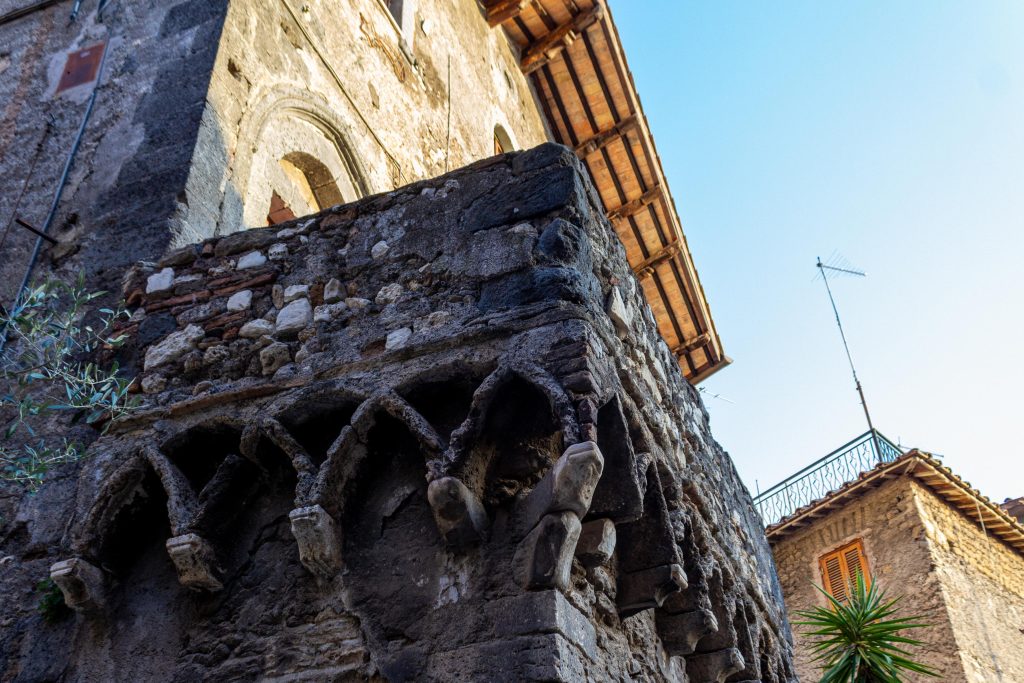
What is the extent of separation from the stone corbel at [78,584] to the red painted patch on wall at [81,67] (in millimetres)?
2927

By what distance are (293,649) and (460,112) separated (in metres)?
6.60

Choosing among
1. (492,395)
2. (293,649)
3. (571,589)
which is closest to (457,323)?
(492,395)

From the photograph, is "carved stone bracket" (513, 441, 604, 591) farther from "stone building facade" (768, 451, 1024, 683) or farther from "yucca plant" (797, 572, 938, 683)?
"stone building facade" (768, 451, 1024, 683)

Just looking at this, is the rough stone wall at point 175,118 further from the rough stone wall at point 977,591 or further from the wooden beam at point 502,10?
the rough stone wall at point 977,591

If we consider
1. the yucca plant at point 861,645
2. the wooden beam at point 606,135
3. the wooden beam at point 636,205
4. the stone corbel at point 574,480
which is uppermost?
the wooden beam at point 606,135

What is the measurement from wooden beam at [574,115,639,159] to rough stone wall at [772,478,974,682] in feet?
17.6

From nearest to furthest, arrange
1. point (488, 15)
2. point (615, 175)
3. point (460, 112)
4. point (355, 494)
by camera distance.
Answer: point (355, 494) → point (460, 112) → point (488, 15) → point (615, 175)

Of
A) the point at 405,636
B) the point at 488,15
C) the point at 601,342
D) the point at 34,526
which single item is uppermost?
the point at 488,15

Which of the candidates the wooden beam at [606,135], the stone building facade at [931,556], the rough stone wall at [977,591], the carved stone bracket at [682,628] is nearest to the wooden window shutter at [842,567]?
the stone building facade at [931,556]

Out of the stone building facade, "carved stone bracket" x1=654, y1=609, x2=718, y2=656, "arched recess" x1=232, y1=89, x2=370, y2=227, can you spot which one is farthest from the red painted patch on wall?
the stone building facade

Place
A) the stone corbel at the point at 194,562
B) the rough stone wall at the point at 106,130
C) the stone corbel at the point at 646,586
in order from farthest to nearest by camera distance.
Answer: the rough stone wall at the point at 106,130 → the stone corbel at the point at 646,586 → the stone corbel at the point at 194,562

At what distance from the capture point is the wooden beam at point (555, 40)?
10.7m

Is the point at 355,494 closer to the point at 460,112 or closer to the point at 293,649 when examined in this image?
the point at 293,649

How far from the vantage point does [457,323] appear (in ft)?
10.6
